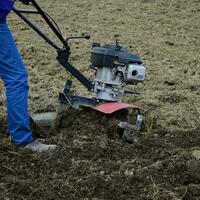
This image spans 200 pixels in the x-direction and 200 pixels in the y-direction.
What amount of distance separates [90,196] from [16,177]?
2.06 ft

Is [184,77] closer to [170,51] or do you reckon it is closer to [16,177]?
[170,51]

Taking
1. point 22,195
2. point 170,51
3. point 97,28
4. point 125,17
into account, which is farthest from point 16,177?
point 125,17

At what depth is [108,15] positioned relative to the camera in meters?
11.8

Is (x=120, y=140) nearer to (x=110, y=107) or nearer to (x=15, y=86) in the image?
(x=110, y=107)

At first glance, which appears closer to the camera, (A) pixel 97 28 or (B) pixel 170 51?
(B) pixel 170 51

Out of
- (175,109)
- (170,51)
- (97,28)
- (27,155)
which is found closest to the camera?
(27,155)

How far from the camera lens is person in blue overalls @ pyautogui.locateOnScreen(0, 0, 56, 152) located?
505cm

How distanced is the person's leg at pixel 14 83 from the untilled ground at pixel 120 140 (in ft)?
0.66

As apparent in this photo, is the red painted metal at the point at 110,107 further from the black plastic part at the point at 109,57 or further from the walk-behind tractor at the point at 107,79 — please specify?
the black plastic part at the point at 109,57

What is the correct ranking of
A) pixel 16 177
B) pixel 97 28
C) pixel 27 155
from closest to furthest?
pixel 16 177 < pixel 27 155 < pixel 97 28

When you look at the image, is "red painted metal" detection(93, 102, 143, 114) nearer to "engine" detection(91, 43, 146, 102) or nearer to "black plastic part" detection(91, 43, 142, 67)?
"engine" detection(91, 43, 146, 102)

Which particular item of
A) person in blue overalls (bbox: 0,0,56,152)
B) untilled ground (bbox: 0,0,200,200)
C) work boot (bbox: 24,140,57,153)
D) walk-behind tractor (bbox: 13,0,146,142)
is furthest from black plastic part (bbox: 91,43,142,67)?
work boot (bbox: 24,140,57,153)

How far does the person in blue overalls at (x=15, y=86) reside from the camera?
5.05 meters

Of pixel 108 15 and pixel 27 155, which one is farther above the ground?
pixel 108 15
